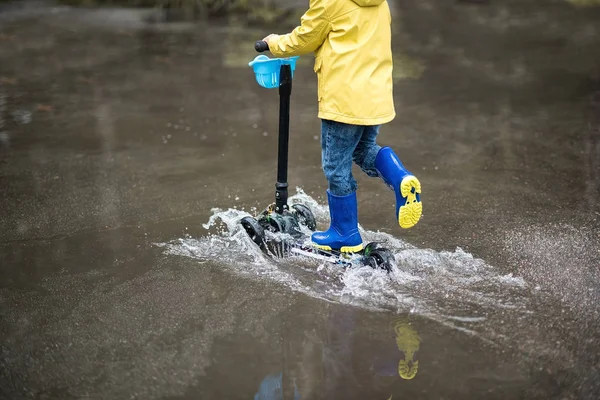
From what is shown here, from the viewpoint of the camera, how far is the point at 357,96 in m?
3.54

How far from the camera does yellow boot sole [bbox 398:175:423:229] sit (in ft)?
11.6

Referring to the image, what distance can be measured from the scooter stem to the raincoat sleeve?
209 millimetres

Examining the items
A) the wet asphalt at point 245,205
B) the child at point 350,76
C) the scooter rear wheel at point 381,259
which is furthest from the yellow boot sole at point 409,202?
the wet asphalt at point 245,205

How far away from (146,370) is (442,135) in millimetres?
3577

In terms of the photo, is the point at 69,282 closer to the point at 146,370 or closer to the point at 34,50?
the point at 146,370

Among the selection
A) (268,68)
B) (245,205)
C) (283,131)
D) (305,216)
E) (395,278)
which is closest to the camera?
(395,278)

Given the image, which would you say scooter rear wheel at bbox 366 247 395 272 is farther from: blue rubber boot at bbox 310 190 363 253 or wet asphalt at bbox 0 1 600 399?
wet asphalt at bbox 0 1 600 399

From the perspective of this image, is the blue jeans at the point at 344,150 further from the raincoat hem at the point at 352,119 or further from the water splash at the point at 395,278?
the water splash at the point at 395,278

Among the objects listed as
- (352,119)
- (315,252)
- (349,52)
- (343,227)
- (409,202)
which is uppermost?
(349,52)

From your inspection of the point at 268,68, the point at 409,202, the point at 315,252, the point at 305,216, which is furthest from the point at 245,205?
the point at 409,202

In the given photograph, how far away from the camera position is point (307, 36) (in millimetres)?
3543

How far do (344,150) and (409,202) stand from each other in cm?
42

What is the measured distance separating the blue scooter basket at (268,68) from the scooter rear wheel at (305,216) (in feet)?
2.42

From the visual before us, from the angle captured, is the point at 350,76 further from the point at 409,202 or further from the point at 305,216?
the point at 305,216
